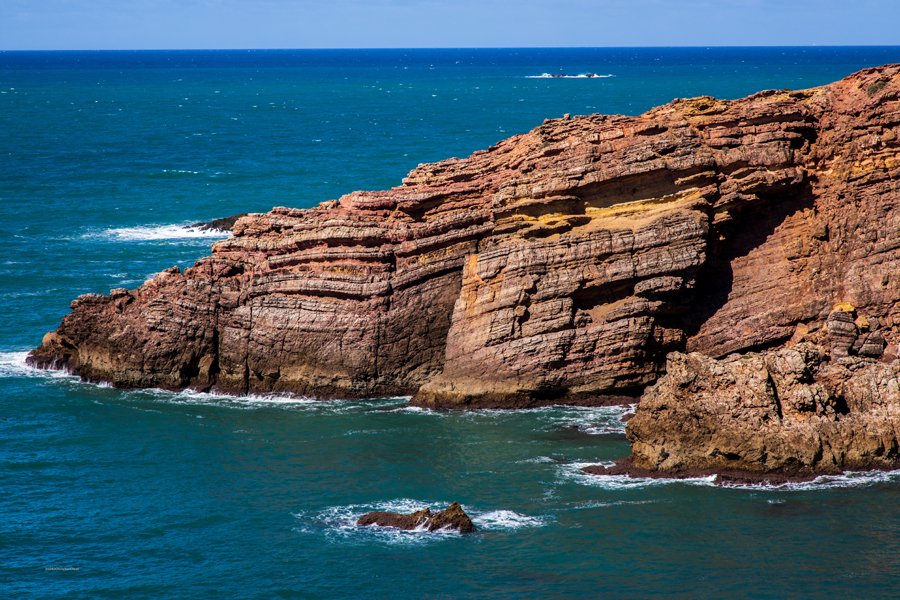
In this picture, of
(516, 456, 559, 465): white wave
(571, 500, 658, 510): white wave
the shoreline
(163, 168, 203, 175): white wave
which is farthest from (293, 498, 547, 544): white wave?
(163, 168, 203, 175): white wave

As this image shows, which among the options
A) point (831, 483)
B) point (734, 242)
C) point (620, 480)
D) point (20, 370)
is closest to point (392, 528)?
point (620, 480)

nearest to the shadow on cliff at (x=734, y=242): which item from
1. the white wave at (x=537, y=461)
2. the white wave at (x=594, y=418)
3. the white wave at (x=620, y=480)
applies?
the white wave at (x=594, y=418)

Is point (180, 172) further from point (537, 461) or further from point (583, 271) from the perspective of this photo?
point (537, 461)

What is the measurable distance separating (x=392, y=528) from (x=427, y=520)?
3.90 ft

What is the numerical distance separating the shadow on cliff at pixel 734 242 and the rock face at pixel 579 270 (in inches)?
3.4

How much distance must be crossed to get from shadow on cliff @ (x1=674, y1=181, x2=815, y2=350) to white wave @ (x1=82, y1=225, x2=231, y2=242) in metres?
46.8

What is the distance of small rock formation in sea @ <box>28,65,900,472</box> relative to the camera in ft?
168

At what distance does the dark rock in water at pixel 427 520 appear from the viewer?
3934cm

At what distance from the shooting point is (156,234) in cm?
9281

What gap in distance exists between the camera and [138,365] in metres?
55.8

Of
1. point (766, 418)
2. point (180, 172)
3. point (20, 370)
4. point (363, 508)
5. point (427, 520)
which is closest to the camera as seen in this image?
point (427, 520)

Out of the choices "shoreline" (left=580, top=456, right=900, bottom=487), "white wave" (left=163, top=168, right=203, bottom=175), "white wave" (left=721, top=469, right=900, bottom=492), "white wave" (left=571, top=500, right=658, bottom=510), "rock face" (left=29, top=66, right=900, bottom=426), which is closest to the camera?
"white wave" (left=571, top=500, right=658, bottom=510)

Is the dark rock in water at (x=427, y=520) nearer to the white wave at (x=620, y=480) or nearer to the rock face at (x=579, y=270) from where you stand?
the white wave at (x=620, y=480)

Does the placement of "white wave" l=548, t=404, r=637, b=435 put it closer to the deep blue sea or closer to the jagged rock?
the deep blue sea
